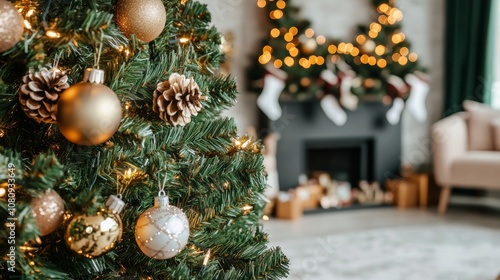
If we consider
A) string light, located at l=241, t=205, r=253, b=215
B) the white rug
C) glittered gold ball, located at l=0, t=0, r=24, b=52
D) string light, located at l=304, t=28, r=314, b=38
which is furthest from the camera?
string light, located at l=304, t=28, r=314, b=38

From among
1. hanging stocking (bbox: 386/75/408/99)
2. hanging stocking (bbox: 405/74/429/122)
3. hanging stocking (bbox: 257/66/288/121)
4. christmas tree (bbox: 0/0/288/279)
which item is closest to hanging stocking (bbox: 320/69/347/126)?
hanging stocking (bbox: 257/66/288/121)

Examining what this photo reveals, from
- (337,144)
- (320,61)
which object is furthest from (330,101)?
(337,144)

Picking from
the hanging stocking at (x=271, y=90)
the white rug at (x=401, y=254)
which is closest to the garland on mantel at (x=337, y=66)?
the hanging stocking at (x=271, y=90)

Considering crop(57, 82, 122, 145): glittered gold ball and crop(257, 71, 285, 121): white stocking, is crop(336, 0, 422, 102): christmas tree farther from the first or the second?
crop(57, 82, 122, 145): glittered gold ball

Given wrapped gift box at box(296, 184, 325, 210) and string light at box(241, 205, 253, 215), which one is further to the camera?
wrapped gift box at box(296, 184, 325, 210)

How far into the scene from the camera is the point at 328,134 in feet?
13.2

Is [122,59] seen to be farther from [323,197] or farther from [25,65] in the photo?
[323,197]

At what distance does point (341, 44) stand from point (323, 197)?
1.16 meters

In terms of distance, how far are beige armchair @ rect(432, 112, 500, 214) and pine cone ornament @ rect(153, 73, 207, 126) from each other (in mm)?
2978

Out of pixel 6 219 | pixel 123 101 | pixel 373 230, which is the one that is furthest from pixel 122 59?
pixel 373 230

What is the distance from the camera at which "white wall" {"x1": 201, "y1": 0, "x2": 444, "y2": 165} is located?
3900 mm

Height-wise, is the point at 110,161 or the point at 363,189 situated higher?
the point at 110,161

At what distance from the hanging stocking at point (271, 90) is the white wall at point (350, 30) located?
1.00ft

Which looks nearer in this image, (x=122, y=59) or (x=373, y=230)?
(x=122, y=59)
